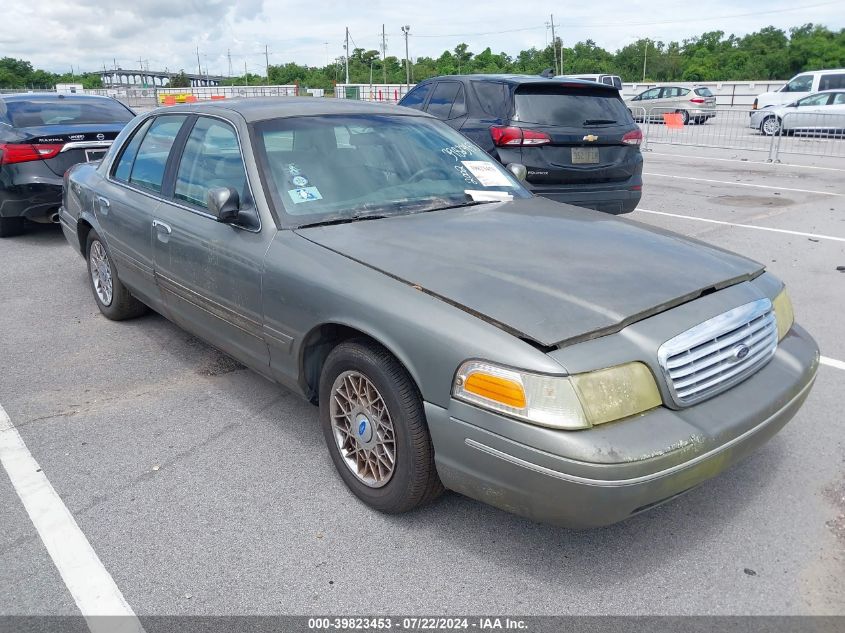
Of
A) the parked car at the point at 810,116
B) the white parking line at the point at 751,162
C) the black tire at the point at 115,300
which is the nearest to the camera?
the black tire at the point at 115,300

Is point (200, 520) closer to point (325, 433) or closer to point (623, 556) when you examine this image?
point (325, 433)

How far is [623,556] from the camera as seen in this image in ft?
9.00

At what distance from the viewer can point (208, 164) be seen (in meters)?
3.97

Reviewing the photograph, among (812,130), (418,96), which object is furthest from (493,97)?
(812,130)

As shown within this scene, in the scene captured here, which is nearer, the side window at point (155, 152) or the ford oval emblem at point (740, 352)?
the ford oval emblem at point (740, 352)

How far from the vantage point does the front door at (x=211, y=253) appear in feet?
11.2

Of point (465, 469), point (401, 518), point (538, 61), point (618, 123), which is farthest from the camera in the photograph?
point (538, 61)

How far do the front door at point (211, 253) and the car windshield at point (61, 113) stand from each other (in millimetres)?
5016

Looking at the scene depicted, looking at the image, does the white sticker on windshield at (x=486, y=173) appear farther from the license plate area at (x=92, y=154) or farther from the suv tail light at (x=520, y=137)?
the license plate area at (x=92, y=154)

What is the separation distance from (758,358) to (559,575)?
3.78ft

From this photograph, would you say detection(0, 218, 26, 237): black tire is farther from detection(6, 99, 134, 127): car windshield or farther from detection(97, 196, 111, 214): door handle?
detection(97, 196, 111, 214): door handle

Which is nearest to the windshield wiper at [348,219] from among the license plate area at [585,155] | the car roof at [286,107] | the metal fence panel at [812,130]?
the car roof at [286,107]

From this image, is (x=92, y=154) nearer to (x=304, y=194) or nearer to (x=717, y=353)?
(x=304, y=194)

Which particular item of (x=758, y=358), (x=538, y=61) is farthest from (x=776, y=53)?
(x=758, y=358)
